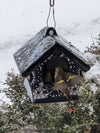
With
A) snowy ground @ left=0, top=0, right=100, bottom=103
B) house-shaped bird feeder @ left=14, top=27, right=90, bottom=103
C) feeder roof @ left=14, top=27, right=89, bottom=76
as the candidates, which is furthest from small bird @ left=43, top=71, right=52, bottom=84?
snowy ground @ left=0, top=0, right=100, bottom=103

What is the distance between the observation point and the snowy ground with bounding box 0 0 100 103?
2.68m

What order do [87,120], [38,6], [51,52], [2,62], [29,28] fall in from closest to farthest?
1. [51,52]
2. [87,120]
3. [2,62]
4. [29,28]
5. [38,6]

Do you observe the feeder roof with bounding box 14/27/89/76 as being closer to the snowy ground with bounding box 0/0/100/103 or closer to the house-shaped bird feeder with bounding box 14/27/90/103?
the house-shaped bird feeder with bounding box 14/27/90/103

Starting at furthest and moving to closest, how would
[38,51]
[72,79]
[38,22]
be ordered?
[38,22] < [72,79] < [38,51]

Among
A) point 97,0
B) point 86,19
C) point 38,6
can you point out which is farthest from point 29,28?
point 97,0

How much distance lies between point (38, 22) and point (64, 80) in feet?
6.23

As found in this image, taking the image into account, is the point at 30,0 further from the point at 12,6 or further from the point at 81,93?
the point at 81,93

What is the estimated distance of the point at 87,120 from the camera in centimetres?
154

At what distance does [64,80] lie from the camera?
3.79 ft

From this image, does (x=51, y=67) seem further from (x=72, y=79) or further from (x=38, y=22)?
(x=38, y=22)

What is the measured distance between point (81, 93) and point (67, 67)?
45 centimetres

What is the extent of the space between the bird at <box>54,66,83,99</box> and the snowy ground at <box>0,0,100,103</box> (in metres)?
1.38

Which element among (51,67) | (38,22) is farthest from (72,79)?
(38,22)

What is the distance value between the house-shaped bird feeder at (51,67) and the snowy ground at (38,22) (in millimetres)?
1300
